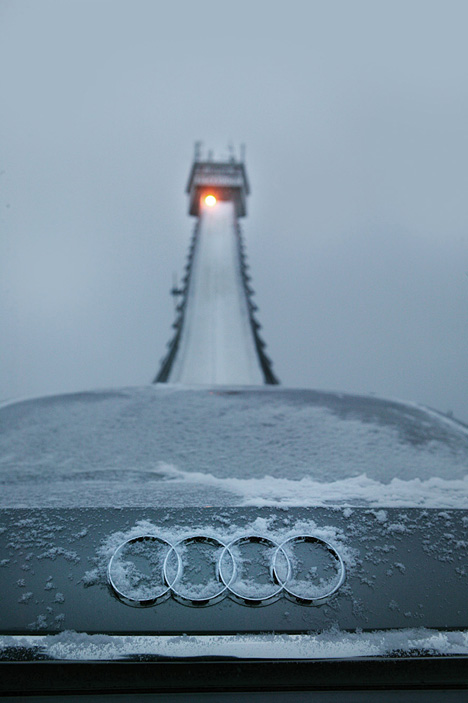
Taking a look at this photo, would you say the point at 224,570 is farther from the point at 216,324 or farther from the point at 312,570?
the point at 216,324

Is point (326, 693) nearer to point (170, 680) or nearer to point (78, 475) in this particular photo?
point (170, 680)

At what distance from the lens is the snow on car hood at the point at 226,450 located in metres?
1.86

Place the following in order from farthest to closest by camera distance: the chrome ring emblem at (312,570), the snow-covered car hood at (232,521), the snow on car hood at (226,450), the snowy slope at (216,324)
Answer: the snowy slope at (216,324) → the snow on car hood at (226,450) → the chrome ring emblem at (312,570) → the snow-covered car hood at (232,521)

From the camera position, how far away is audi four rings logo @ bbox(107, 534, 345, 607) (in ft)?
4.47

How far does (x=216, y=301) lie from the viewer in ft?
69.3

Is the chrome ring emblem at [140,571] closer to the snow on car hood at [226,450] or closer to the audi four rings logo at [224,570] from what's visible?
the audi four rings logo at [224,570]

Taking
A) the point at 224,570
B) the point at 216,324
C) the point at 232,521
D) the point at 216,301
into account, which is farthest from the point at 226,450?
the point at 216,301

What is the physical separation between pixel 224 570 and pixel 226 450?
87cm

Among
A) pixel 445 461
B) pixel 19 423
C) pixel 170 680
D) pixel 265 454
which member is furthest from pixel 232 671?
pixel 19 423

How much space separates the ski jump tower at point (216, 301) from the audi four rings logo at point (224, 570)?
570 inches

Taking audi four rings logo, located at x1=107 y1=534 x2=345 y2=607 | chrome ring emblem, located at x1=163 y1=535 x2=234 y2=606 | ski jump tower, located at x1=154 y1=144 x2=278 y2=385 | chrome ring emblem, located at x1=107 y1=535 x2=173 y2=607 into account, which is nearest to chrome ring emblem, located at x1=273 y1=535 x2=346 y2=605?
audi four rings logo, located at x1=107 y1=534 x2=345 y2=607

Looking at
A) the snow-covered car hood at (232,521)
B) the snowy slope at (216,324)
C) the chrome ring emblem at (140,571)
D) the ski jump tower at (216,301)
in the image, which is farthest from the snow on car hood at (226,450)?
the snowy slope at (216,324)

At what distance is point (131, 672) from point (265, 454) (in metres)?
1.15

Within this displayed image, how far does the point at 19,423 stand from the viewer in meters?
2.65
